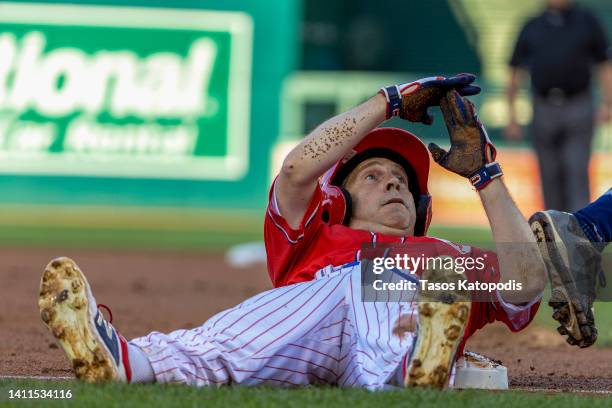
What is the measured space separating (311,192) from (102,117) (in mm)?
11744

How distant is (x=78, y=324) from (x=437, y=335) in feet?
3.23

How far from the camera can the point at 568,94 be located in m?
9.79

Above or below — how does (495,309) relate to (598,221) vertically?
below

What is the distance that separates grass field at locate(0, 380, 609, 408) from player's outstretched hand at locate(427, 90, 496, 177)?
2.51 ft

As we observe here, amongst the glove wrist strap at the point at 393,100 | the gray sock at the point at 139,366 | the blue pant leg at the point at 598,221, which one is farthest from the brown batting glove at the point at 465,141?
the gray sock at the point at 139,366

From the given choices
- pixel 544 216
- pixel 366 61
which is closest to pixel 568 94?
pixel 544 216

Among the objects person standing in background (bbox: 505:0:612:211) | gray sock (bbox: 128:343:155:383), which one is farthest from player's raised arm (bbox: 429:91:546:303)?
person standing in background (bbox: 505:0:612:211)

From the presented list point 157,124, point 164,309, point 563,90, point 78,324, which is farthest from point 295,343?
point 157,124

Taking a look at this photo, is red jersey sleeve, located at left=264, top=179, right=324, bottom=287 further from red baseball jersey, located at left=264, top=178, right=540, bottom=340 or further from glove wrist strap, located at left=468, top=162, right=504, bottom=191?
glove wrist strap, located at left=468, top=162, right=504, bottom=191

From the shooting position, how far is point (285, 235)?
392 centimetres

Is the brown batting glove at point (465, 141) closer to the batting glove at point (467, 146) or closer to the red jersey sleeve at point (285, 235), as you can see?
the batting glove at point (467, 146)

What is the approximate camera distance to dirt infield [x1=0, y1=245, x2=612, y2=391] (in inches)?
178

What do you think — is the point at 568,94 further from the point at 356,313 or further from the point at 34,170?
the point at 34,170

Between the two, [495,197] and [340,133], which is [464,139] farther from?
[340,133]
